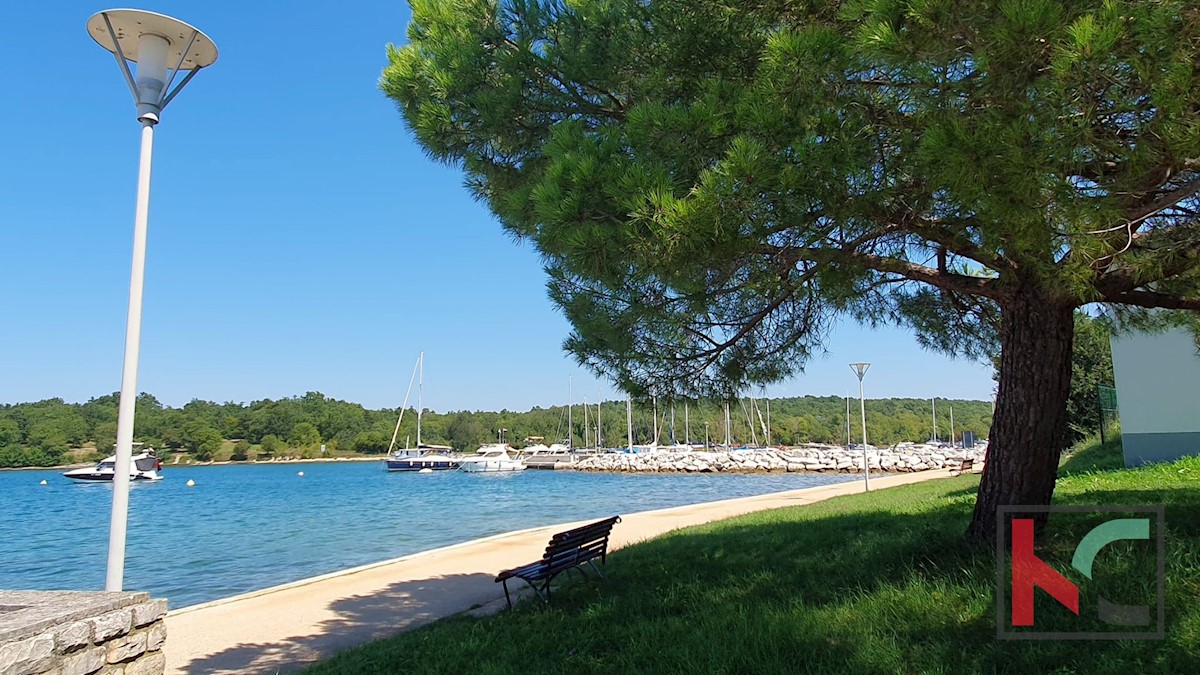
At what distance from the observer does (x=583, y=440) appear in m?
93.1

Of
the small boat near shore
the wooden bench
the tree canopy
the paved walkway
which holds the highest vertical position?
the tree canopy

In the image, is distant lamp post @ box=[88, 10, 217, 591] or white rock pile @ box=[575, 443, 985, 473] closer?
distant lamp post @ box=[88, 10, 217, 591]

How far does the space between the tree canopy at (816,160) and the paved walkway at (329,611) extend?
3483mm

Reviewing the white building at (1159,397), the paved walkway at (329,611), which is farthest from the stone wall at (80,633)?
the white building at (1159,397)

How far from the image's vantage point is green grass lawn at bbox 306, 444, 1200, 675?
3736 millimetres

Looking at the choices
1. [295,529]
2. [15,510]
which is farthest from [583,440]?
[295,529]

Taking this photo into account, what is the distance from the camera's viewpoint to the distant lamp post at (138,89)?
177 inches

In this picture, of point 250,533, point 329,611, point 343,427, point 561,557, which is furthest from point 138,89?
point 343,427

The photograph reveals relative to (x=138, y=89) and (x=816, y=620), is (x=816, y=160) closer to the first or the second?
(x=816, y=620)

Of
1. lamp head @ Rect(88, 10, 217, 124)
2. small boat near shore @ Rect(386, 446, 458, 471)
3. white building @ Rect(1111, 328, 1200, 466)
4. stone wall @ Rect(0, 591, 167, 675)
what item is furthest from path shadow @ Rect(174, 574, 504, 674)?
small boat near shore @ Rect(386, 446, 458, 471)

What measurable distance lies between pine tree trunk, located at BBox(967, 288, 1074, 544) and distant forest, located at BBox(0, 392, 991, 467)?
78926 mm

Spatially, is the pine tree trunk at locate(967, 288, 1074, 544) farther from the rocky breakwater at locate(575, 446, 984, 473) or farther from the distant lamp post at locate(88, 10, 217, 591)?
the rocky breakwater at locate(575, 446, 984, 473)

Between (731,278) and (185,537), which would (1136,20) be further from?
(185,537)

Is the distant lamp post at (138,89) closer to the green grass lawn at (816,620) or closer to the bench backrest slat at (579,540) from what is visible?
the green grass lawn at (816,620)
